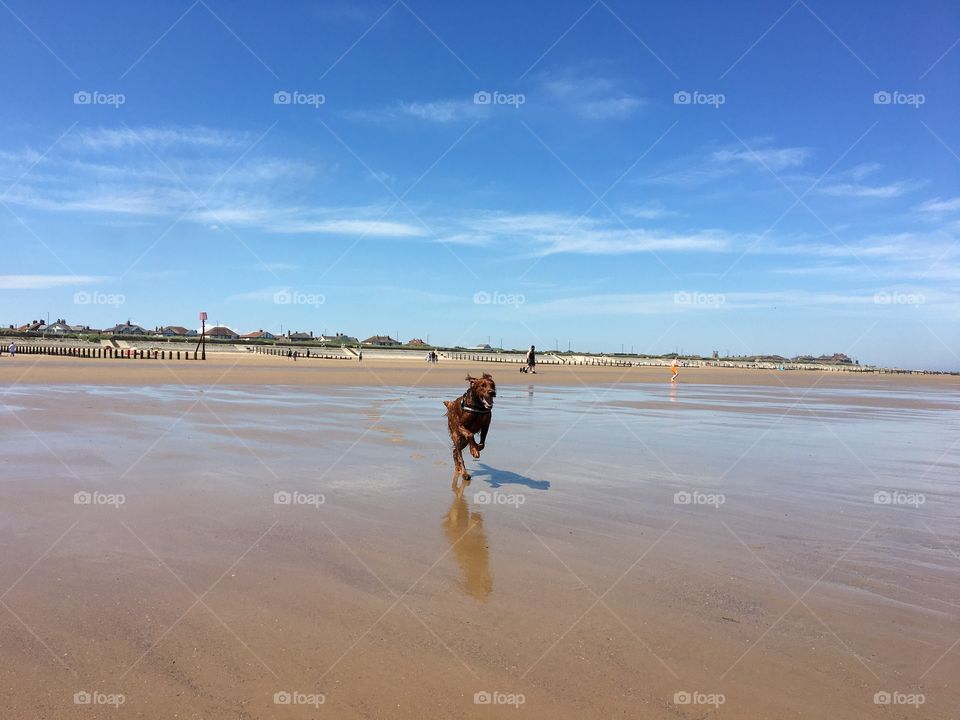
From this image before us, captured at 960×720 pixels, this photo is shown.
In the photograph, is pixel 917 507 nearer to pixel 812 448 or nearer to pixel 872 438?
pixel 812 448

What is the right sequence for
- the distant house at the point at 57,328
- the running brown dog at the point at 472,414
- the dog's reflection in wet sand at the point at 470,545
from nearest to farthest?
the dog's reflection in wet sand at the point at 470,545 → the running brown dog at the point at 472,414 → the distant house at the point at 57,328

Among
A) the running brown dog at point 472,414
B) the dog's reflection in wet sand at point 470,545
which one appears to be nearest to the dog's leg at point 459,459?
the running brown dog at point 472,414

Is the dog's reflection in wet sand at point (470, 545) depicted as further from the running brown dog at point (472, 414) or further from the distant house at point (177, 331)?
the distant house at point (177, 331)

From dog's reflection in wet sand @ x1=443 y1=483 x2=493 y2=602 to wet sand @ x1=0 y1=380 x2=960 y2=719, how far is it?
0.12 feet

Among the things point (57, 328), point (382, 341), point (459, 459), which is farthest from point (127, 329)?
point (459, 459)

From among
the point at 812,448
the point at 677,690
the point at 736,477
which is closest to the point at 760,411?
→ the point at 812,448

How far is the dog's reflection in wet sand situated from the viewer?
5160mm

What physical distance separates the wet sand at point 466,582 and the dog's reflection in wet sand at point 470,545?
0.04 meters

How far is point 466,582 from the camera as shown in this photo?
5211mm

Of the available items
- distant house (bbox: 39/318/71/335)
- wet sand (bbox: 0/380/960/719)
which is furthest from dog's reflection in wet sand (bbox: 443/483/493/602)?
distant house (bbox: 39/318/71/335)

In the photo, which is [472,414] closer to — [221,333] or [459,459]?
[459,459]

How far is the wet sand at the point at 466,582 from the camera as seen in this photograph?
11.9 ft

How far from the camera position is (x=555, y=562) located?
577 cm

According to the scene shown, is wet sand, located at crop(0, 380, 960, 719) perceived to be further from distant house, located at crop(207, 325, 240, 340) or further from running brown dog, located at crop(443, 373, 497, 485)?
distant house, located at crop(207, 325, 240, 340)
